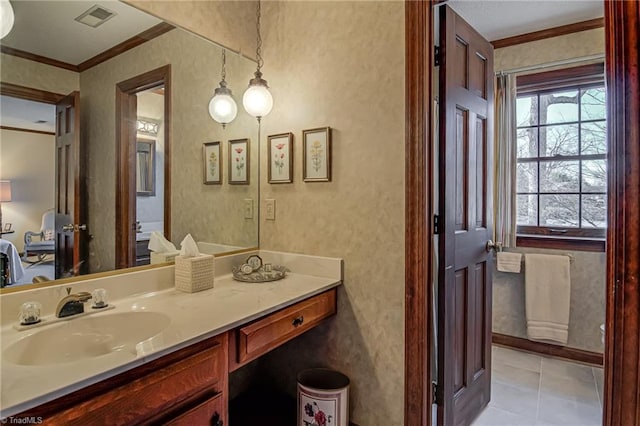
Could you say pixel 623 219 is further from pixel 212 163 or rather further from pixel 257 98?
pixel 212 163

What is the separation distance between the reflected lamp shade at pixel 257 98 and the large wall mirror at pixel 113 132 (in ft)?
0.35

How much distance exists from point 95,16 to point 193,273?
111cm

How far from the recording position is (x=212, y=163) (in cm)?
195

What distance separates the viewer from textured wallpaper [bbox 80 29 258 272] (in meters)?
1.42

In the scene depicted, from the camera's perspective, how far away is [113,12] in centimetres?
143

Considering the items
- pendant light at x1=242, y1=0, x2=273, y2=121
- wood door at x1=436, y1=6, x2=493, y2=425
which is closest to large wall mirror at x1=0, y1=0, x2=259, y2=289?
pendant light at x1=242, y1=0, x2=273, y2=121

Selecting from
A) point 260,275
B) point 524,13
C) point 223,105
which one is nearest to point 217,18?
point 223,105

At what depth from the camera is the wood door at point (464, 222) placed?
165cm

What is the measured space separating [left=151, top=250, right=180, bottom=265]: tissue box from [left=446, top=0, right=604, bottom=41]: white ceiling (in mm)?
2263

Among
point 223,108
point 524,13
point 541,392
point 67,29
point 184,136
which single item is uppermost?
point 524,13

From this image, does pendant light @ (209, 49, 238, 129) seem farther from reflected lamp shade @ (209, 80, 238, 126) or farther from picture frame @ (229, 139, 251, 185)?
picture frame @ (229, 139, 251, 185)

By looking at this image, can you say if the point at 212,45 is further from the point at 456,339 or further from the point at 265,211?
the point at 456,339

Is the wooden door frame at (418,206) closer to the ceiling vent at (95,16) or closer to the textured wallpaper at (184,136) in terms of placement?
the textured wallpaper at (184,136)

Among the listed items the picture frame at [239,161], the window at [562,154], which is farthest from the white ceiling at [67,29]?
the window at [562,154]
